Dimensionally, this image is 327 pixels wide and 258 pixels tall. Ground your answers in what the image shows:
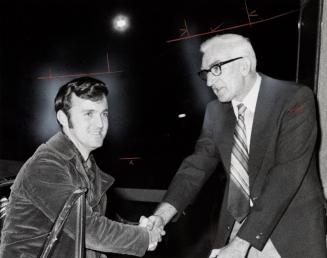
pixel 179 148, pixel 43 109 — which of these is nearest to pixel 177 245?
pixel 179 148

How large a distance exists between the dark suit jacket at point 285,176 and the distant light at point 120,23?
3.01 meters

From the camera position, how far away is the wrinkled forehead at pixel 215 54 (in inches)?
70.0

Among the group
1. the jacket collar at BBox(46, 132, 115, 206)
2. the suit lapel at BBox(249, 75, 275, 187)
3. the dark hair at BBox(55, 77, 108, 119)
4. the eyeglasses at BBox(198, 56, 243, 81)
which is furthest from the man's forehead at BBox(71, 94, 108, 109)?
the suit lapel at BBox(249, 75, 275, 187)

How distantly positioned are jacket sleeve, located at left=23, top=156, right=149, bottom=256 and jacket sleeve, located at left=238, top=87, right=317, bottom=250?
21.1 inches

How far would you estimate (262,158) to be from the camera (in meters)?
1.63

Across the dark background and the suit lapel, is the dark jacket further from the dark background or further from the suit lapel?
the dark background

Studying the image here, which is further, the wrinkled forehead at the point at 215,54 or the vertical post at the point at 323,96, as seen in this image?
the vertical post at the point at 323,96

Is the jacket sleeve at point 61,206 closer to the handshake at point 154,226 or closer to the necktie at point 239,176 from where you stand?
the handshake at point 154,226

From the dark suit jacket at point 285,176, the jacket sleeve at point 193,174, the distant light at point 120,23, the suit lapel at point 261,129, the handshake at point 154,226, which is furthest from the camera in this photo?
the distant light at point 120,23

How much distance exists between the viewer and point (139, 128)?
4.70m

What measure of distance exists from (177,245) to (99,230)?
2.26m

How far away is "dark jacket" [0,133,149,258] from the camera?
1.37 metres

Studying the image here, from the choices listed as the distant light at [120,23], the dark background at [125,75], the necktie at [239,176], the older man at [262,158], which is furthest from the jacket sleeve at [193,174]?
the distant light at [120,23]

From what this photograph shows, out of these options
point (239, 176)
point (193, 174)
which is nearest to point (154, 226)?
point (193, 174)
